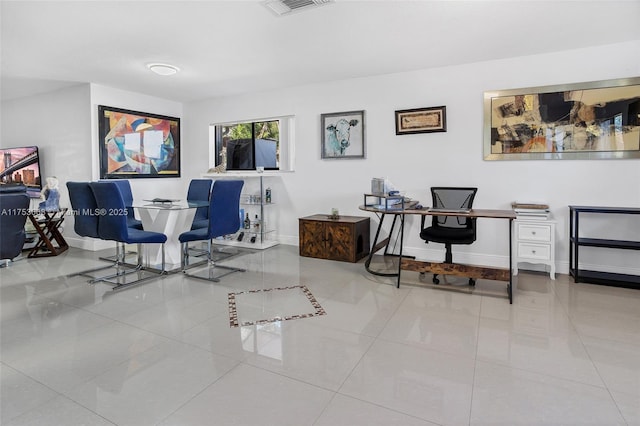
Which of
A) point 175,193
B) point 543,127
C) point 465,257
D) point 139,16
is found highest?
point 139,16

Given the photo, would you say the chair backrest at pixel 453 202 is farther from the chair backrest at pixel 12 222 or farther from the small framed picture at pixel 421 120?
the chair backrest at pixel 12 222

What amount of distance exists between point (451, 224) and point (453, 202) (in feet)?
0.91

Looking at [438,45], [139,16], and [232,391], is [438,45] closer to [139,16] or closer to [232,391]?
[139,16]

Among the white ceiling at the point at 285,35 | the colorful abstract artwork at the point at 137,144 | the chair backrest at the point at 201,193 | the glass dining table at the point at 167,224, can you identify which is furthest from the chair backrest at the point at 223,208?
the colorful abstract artwork at the point at 137,144

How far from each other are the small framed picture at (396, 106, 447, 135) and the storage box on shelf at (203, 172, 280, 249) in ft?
7.27

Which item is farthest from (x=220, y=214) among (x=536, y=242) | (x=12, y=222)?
(x=536, y=242)

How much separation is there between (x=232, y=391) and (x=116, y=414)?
1.82ft

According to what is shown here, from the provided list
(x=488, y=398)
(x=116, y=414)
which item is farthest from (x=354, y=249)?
(x=116, y=414)

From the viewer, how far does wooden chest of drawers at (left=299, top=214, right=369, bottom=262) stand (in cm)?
479

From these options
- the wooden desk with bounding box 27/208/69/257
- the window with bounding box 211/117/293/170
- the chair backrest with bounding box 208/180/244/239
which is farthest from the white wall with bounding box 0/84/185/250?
the chair backrest with bounding box 208/180/244/239

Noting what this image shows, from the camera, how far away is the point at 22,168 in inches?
258

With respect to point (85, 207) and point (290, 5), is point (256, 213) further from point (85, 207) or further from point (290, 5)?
point (290, 5)

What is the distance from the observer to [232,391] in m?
1.94

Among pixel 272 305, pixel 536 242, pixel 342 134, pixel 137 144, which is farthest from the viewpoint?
pixel 137 144
